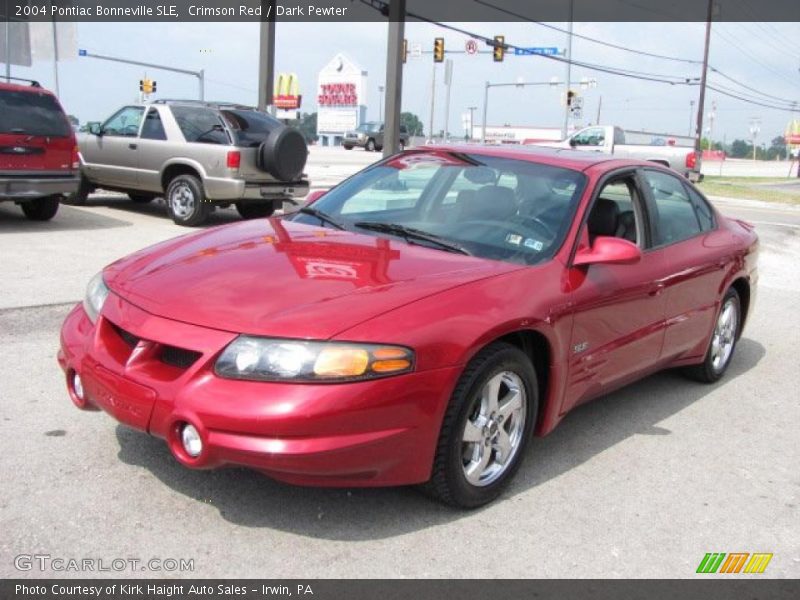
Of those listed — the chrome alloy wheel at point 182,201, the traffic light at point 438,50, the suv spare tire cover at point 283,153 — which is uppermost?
the traffic light at point 438,50

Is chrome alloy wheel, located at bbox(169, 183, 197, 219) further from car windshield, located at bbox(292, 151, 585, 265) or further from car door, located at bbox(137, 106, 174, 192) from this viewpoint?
car windshield, located at bbox(292, 151, 585, 265)

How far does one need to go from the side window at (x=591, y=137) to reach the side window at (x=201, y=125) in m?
20.9

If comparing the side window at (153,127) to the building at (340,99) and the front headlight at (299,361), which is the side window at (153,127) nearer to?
the front headlight at (299,361)

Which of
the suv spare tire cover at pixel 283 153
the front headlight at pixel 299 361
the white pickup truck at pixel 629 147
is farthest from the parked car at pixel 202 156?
the white pickup truck at pixel 629 147

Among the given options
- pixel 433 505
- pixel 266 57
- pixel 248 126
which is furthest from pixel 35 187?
pixel 266 57

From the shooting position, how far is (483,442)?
3.35m

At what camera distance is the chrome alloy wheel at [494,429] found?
3.30 m

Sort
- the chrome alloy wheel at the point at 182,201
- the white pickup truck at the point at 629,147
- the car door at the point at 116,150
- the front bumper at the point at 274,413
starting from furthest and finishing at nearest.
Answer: the white pickup truck at the point at 629,147 < the car door at the point at 116,150 < the chrome alloy wheel at the point at 182,201 < the front bumper at the point at 274,413

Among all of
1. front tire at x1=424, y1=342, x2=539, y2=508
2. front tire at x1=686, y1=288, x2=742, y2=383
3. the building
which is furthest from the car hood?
the building

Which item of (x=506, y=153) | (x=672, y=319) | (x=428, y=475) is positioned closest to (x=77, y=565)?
(x=428, y=475)

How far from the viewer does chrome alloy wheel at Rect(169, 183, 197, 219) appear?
37.1 feet

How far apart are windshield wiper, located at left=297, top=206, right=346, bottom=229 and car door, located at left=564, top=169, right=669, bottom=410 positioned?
122 centimetres
